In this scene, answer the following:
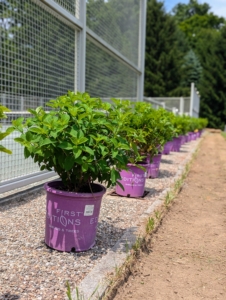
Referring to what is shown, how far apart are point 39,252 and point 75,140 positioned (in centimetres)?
88

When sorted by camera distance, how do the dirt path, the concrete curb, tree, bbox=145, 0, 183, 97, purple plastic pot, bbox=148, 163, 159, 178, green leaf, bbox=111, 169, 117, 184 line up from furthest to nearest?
tree, bbox=145, 0, 183, 97, purple plastic pot, bbox=148, 163, 159, 178, green leaf, bbox=111, 169, 117, 184, the dirt path, the concrete curb

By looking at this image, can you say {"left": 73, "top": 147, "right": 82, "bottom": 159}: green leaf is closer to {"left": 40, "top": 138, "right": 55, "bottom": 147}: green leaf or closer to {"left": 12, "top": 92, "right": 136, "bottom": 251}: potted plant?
{"left": 12, "top": 92, "right": 136, "bottom": 251}: potted plant

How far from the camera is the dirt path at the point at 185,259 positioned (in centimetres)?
211

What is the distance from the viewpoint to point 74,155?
7.13 feet

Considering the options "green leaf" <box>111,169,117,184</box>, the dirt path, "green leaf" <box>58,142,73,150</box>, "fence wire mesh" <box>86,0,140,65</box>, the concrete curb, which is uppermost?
"fence wire mesh" <box>86,0,140,65</box>

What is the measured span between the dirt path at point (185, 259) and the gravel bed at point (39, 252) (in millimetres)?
318

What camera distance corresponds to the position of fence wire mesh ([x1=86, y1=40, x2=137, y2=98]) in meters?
6.20

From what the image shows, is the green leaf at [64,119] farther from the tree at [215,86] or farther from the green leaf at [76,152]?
the tree at [215,86]

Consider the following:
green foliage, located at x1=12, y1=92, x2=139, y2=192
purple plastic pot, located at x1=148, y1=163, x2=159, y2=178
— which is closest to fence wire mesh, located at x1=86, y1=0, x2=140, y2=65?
purple plastic pot, located at x1=148, y1=163, x2=159, y2=178

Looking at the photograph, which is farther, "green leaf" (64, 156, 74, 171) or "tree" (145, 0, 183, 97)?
"tree" (145, 0, 183, 97)

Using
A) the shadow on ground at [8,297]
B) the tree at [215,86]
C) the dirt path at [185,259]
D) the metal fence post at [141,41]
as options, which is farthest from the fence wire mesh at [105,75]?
the tree at [215,86]

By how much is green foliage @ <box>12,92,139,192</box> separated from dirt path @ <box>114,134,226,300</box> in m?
0.70

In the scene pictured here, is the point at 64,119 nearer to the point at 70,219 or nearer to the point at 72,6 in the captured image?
the point at 70,219

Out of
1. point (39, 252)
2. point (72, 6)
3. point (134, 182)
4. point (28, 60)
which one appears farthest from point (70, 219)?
point (72, 6)
